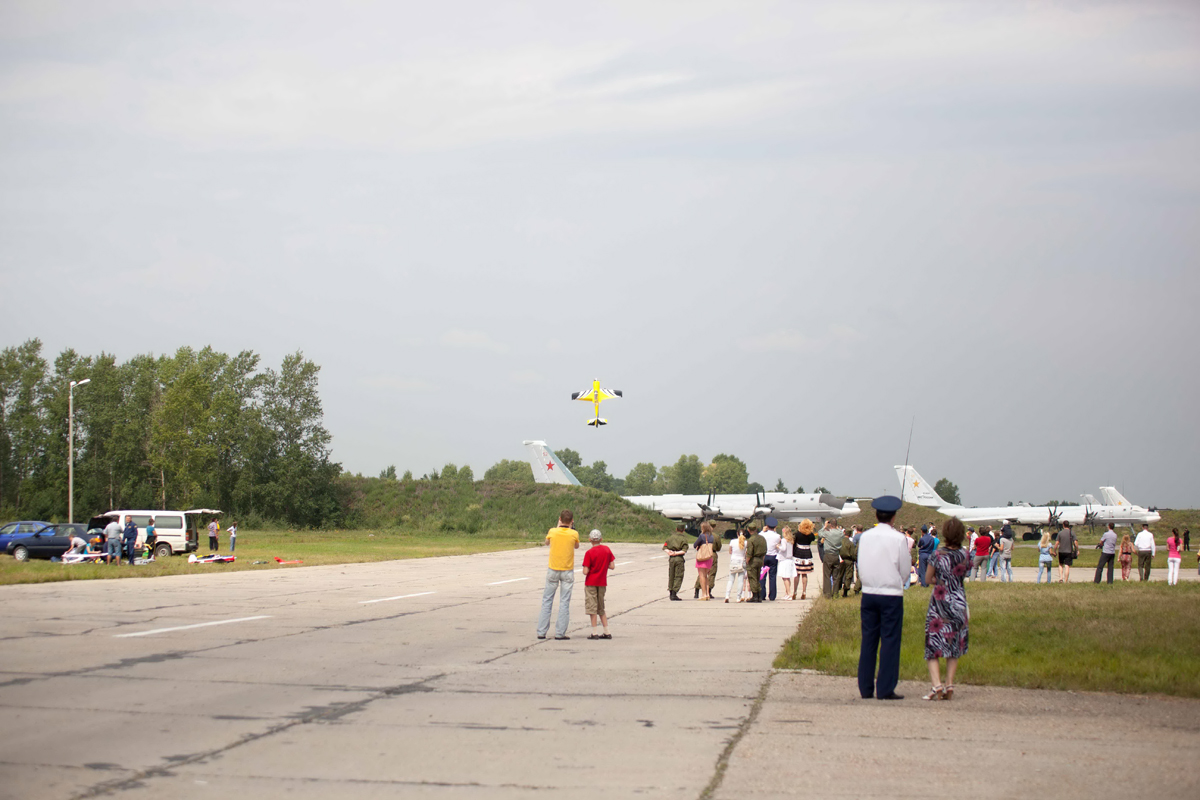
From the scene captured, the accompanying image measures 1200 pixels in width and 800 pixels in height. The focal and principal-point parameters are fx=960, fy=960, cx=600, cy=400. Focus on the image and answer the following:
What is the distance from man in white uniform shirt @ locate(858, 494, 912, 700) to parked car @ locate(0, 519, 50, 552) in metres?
33.4

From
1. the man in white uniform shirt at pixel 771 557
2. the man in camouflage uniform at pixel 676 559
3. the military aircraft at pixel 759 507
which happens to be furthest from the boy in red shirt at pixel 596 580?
the military aircraft at pixel 759 507

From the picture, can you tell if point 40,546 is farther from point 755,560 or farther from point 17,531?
point 755,560

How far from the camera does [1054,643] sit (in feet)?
43.0

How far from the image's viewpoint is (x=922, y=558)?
25156 millimetres

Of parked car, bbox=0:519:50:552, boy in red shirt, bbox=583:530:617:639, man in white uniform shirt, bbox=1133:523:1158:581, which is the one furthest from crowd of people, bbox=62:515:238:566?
man in white uniform shirt, bbox=1133:523:1158:581

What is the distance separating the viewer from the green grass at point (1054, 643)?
10461 millimetres

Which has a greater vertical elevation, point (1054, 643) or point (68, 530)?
point (1054, 643)

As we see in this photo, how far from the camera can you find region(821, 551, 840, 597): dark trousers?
21.6 meters

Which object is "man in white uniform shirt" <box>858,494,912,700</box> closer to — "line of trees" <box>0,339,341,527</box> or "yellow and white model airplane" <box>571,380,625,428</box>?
"yellow and white model airplane" <box>571,380,625,428</box>

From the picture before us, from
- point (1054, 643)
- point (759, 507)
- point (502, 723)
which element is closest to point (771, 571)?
point (1054, 643)

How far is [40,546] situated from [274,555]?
8888 millimetres

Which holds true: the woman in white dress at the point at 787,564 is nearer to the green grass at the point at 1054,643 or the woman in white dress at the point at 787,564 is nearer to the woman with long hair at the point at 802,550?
the woman with long hair at the point at 802,550

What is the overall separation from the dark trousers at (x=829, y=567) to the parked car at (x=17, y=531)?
2771cm

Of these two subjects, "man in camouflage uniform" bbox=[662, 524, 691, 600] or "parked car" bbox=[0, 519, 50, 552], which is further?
"parked car" bbox=[0, 519, 50, 552]
